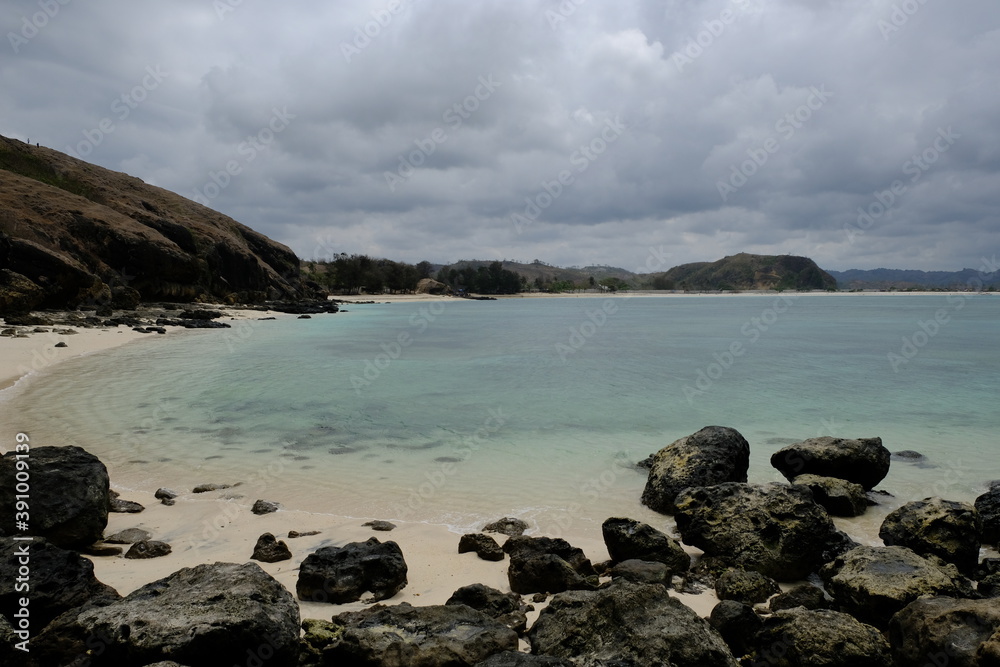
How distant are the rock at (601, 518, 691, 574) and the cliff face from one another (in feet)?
114

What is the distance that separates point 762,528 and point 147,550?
6.16 m

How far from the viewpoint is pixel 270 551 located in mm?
5777

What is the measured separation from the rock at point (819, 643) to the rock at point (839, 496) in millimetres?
3699

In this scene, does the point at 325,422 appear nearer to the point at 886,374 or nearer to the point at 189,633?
the point at 189,633

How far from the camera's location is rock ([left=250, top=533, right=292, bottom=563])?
5.74m

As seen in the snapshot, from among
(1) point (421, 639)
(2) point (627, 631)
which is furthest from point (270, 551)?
(2) point (627, 631)

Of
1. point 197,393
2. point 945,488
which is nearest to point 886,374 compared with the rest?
point 945,488

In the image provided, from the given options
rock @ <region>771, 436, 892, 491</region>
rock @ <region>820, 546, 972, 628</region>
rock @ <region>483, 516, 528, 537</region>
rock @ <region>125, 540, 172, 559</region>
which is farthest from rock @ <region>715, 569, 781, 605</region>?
rock @ <region>125, 540, 172, 559</region>

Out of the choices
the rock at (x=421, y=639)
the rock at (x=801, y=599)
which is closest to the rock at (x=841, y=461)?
the rock at (x=801, y=599)

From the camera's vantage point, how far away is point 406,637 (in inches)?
148

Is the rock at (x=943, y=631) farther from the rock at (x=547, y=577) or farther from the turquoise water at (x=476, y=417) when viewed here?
the turquoise water at (x=476, y=417)

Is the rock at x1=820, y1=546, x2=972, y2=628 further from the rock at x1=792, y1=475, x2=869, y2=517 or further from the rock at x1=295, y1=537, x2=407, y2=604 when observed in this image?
the rock at x1=295, y1=537, x2=407, y2=604

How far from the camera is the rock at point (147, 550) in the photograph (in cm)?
585

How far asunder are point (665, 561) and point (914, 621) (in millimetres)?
2054
